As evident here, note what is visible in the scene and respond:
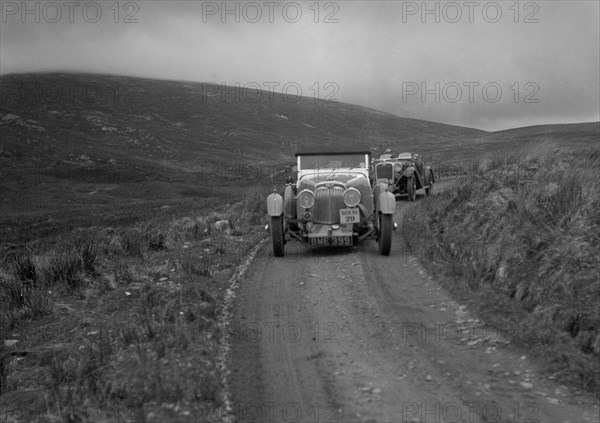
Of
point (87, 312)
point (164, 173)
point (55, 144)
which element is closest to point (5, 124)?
point (55, 144)

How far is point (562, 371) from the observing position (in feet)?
17.3

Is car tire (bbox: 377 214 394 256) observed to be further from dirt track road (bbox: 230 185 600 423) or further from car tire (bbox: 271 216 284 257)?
dirt track road (bbox: 230 185 600 423)

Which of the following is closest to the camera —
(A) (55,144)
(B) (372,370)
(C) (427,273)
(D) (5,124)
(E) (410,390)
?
(E) (410,390)

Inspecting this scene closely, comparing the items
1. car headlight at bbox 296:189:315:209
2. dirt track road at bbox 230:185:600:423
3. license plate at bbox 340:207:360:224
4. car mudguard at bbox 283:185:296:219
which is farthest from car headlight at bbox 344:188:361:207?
dirt track road at bbox 230:185:600:423

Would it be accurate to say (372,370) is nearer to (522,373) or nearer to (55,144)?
(522,373)

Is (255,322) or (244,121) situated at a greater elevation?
(244,121)

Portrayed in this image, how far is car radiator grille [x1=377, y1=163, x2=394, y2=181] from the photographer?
73.1 feet

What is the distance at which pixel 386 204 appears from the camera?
448 inches

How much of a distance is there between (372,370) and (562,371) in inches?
65.9

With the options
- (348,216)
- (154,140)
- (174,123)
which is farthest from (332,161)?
(174,123)

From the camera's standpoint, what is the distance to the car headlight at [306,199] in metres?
11.9

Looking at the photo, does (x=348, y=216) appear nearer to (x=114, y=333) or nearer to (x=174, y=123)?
(x=114, y=333)

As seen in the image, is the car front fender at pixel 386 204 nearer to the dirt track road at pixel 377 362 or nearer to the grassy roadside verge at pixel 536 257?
the grassy roadside verge at pixel 536 257

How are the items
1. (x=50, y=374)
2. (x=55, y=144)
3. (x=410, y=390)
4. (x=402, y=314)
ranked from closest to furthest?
(x=410, y=390) → (x=50, y=374) → (x=402, y=314) → (x=55, y=144)
